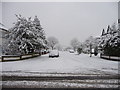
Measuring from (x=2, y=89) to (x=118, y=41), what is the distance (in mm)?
19322

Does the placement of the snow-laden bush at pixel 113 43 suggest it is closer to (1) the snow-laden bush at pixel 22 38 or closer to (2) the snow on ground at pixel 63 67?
(2) the snow on ground at pixel 63 67

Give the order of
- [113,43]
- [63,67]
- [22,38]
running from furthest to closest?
[22,38]
[113,43]
[63,67]

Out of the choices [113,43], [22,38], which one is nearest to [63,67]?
[113,43]

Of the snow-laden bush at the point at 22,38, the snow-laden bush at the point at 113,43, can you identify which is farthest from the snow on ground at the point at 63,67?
the snow-laden bush at the point at 22,38

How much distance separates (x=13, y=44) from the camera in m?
23.5

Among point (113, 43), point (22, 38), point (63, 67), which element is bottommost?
point (63, 67)

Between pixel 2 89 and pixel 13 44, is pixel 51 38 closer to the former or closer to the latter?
pixel 13 44

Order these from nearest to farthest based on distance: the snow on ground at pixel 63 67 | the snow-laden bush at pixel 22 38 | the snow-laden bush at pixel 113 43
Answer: the snow on ground at pixel 63 67 < the snow-laden bush at pixel 113 43 < the snow-laden bush at pixel 22 38

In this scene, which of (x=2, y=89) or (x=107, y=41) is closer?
(x=2, y=89)

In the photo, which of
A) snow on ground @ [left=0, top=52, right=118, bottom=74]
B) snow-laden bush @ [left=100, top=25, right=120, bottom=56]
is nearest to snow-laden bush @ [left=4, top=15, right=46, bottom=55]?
snow on ground @ [left=0, top=52, right=118, bottom=74]

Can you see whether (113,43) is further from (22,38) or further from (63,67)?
(22,38)

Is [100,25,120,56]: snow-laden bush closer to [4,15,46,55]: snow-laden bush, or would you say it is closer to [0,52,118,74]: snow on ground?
[0,52,118,74]: snow on ground

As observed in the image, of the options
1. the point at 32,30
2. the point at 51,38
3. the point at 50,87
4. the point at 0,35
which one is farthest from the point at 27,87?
the point at 51,38

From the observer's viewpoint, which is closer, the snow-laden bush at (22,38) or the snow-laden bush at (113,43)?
the snow-laden bush at (113,43)
